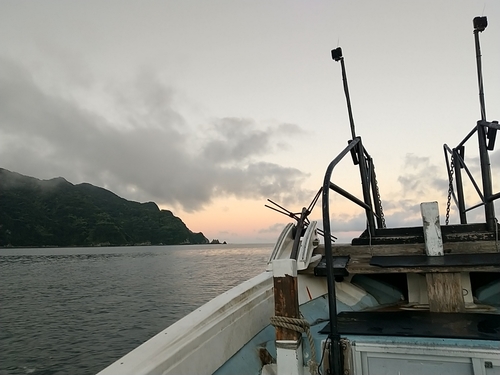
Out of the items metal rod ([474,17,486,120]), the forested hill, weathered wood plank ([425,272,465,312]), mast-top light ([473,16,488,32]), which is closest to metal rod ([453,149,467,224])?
metal rod ([474,17,486,120])

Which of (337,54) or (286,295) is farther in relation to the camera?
(337,54)

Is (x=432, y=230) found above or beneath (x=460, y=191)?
beneath

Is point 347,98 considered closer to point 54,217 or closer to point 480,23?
point 480,23

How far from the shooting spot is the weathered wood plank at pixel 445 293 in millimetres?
3666

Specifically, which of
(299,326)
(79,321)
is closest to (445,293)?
(299,326)

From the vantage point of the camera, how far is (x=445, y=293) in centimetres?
372

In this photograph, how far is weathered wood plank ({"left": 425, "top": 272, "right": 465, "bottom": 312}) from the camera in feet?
12.0

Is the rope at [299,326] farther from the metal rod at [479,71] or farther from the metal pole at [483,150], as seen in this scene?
the metal rod at [479,71]

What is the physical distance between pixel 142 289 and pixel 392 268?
88.1 ft

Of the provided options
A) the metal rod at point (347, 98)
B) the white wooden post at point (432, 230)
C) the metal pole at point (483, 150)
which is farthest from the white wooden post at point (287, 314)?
the metal rod at point (347, 98)

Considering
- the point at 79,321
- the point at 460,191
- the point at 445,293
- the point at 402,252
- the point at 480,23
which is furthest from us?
the point at 79,321

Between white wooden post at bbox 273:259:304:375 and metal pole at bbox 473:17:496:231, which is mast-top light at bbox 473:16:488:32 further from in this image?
white wooden post at bbox 273:259:304:375

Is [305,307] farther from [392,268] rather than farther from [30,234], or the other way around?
[30,234]

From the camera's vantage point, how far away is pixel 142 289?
Result: 27.4m
